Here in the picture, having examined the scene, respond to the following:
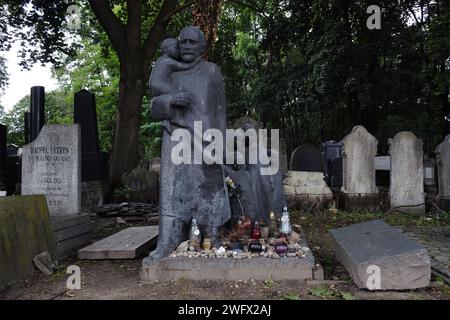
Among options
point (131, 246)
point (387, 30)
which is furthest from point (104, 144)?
point (131, 246)

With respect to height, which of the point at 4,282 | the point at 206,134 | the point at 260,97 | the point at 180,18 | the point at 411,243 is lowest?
the point at 4,282

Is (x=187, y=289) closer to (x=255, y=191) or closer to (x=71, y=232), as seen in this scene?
(x=255, y=191)

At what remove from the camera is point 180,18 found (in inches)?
671

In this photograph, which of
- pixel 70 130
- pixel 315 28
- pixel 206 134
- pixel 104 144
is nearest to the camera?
pixel 206 134

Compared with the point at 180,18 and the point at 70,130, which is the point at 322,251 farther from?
the point at 180,18

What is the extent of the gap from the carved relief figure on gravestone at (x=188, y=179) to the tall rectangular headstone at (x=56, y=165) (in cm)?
304

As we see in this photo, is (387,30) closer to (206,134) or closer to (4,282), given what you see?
(206,134)

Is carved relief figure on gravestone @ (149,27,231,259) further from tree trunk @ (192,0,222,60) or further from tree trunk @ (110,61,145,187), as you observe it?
tree trunk @ (110,61,145,187)

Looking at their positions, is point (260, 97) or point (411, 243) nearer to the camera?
point (411, 243)

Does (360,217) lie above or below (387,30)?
below

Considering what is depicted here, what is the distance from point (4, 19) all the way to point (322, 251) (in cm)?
1421

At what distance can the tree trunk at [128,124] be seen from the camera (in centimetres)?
1206

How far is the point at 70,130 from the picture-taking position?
700 cm

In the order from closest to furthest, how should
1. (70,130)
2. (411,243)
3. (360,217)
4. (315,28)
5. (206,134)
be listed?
1. (411,243)
2. (206,134)
3. (70,130)
4. (360,217)
5. (315,28)
